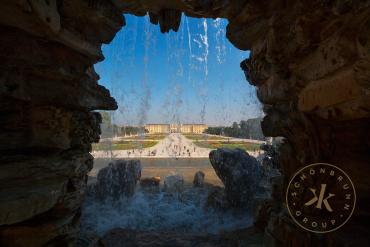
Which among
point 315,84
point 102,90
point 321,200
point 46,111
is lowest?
point 321,200

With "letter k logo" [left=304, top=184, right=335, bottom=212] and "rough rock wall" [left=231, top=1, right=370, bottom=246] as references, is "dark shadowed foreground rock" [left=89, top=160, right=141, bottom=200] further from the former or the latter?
"letter k logo" [left=304, top=184, right=335, bottom=212]

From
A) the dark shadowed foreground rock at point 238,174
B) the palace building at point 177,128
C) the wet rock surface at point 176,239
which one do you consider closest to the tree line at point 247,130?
the dark shadowed foreground rock at point 238,174

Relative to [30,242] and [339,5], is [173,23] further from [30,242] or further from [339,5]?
[30,242]

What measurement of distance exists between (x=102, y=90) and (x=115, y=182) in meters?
5.46

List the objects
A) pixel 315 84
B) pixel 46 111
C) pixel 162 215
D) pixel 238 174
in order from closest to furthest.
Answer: pixel 315 84 → pixel 46 111 → pixel 162 215 → pixel 238 174

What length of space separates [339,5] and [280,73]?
4.91 ft

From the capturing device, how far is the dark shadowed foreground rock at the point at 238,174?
8.57m

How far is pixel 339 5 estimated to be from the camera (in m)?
2.16

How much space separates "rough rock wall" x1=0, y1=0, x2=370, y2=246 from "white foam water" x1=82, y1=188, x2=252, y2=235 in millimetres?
3217

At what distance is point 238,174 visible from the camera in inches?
347

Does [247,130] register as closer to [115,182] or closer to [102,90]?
[115,182]

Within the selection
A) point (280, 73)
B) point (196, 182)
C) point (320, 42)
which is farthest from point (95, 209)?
point (320, 42)

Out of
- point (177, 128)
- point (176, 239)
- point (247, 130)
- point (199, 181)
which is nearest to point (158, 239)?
point (176, 239)

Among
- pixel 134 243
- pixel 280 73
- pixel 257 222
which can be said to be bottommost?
pixel 134 243
